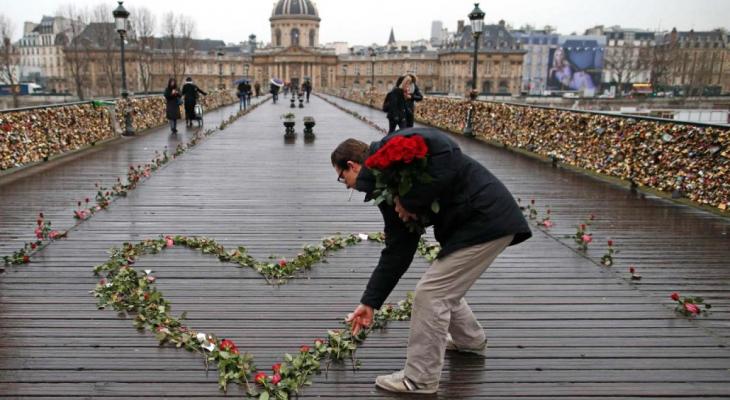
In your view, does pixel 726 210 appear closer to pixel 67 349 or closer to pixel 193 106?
pixel 67 349

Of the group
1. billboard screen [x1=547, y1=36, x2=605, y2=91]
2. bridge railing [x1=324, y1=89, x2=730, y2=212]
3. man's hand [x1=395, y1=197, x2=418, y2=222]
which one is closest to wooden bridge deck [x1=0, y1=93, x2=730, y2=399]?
bridge railing [x1=324, y1=89, x2=730, y2=212]

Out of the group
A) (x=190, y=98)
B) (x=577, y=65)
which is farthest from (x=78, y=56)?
(x=577, y=65)

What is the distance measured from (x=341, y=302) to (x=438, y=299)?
1.83 m

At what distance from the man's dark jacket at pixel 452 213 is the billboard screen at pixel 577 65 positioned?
4690 inches

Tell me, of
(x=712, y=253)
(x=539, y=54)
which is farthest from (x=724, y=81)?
(x=712, y=253)

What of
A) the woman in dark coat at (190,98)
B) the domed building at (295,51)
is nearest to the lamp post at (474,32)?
the woman in dark coat at (190,98)

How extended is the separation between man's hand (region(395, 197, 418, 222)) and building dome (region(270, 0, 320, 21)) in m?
129

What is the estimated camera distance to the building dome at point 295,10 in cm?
12594

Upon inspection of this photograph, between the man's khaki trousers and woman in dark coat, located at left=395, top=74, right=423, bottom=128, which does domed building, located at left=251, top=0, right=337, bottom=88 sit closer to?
woman in dark coat, located at left=395, top=74, right=423, bottom=128

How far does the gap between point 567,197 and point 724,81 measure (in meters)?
120

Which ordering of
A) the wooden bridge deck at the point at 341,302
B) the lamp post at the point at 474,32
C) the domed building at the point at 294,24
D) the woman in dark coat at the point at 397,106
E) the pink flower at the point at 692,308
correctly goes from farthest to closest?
the domed building at the point at 294,24 < the lamp post at the point at 474,32 < the woman in dark coat at the point at 397,106 < the pink flower at the point at 692,308 < the wooden bridge deck at the point at 341,302

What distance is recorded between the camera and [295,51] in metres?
124

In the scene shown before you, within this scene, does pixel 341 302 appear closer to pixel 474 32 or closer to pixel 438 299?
pixel 438 299

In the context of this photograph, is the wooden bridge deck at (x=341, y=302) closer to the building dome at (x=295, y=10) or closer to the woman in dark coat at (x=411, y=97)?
the woman in dark coat at (x=411, y=97)
